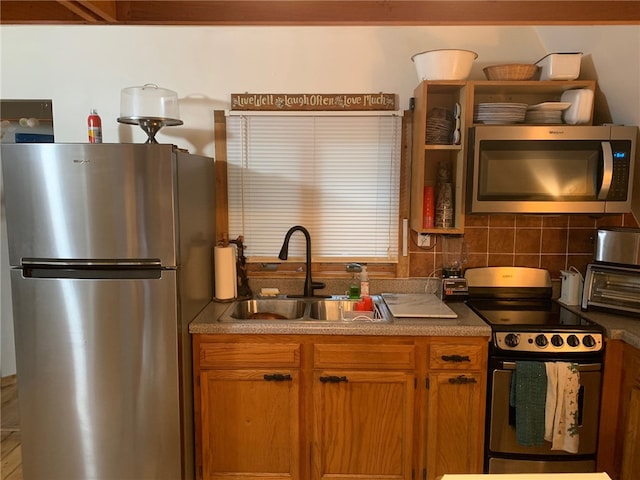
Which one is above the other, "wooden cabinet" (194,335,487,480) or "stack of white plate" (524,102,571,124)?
"stack of white plate" (524,102,571,124)

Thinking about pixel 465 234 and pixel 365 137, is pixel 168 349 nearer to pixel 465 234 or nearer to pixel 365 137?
pixel 365 137

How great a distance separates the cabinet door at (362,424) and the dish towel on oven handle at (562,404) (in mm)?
600

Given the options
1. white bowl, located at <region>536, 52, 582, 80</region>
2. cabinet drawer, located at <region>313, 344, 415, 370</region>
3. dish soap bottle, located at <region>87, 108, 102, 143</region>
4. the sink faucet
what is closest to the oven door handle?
cabinet drawer, located at <region>313, 344, 415, 370</region>

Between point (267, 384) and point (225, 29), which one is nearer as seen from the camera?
point (267, 384)

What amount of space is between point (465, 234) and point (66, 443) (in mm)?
2291

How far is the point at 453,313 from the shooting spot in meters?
2.22

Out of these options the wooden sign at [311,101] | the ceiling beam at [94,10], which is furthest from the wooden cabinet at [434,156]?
the ceiling beam at [94,10]

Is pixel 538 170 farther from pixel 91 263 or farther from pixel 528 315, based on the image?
pixel 91 263

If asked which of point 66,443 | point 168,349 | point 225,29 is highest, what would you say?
point 225,29

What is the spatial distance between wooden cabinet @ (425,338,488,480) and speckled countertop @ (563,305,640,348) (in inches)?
22.4

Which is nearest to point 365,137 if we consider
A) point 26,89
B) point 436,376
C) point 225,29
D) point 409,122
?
point 409,122

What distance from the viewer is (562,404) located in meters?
2.01

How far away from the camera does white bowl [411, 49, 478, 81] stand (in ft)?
7.38

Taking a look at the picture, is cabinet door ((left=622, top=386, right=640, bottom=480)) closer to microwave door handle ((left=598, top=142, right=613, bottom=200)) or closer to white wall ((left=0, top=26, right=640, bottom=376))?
microwave door handle ((left=598, top=142, right=613, bottom=200))
